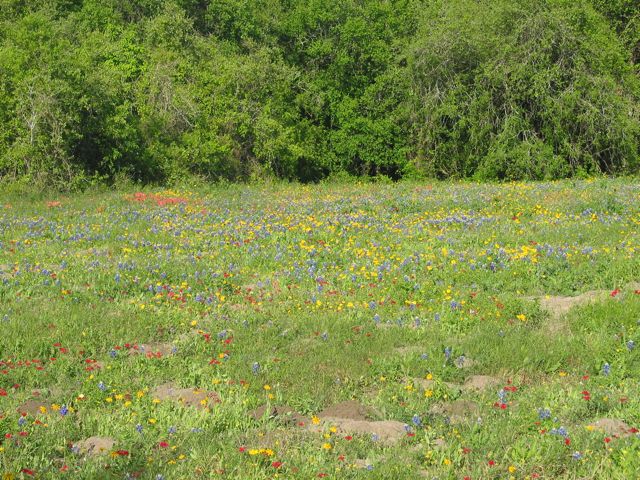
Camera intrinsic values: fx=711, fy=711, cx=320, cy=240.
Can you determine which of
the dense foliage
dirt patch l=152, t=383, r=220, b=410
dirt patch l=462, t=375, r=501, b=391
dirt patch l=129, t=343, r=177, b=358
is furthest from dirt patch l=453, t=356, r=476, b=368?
the dense foliage

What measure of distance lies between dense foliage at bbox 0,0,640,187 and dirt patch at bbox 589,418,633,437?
→ 19527 mm

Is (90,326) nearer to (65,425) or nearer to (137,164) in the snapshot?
(65,425)

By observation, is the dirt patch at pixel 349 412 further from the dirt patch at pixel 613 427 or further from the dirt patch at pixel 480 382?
the dirt patch at pixel 613 427

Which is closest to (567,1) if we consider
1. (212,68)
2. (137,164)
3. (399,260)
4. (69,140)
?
(212,68)

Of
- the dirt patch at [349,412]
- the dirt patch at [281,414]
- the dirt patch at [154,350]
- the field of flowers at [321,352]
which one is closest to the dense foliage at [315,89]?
the field of flowers at [321,352]

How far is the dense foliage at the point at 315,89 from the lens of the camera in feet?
77.6

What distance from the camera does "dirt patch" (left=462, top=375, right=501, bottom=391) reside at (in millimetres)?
6289

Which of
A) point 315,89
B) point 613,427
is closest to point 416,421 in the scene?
point 613,427

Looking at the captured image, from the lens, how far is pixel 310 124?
1407 inches

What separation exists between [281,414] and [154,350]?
2111 millimetres

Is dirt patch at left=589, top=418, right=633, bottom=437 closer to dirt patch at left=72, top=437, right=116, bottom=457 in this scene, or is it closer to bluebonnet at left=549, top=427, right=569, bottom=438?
bluebonnet at left=549, top=427, right=569, bottom=438

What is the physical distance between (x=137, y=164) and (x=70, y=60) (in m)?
4.33

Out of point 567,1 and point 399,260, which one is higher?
point 567,1

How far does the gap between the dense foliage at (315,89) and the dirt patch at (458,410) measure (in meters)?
18.5
